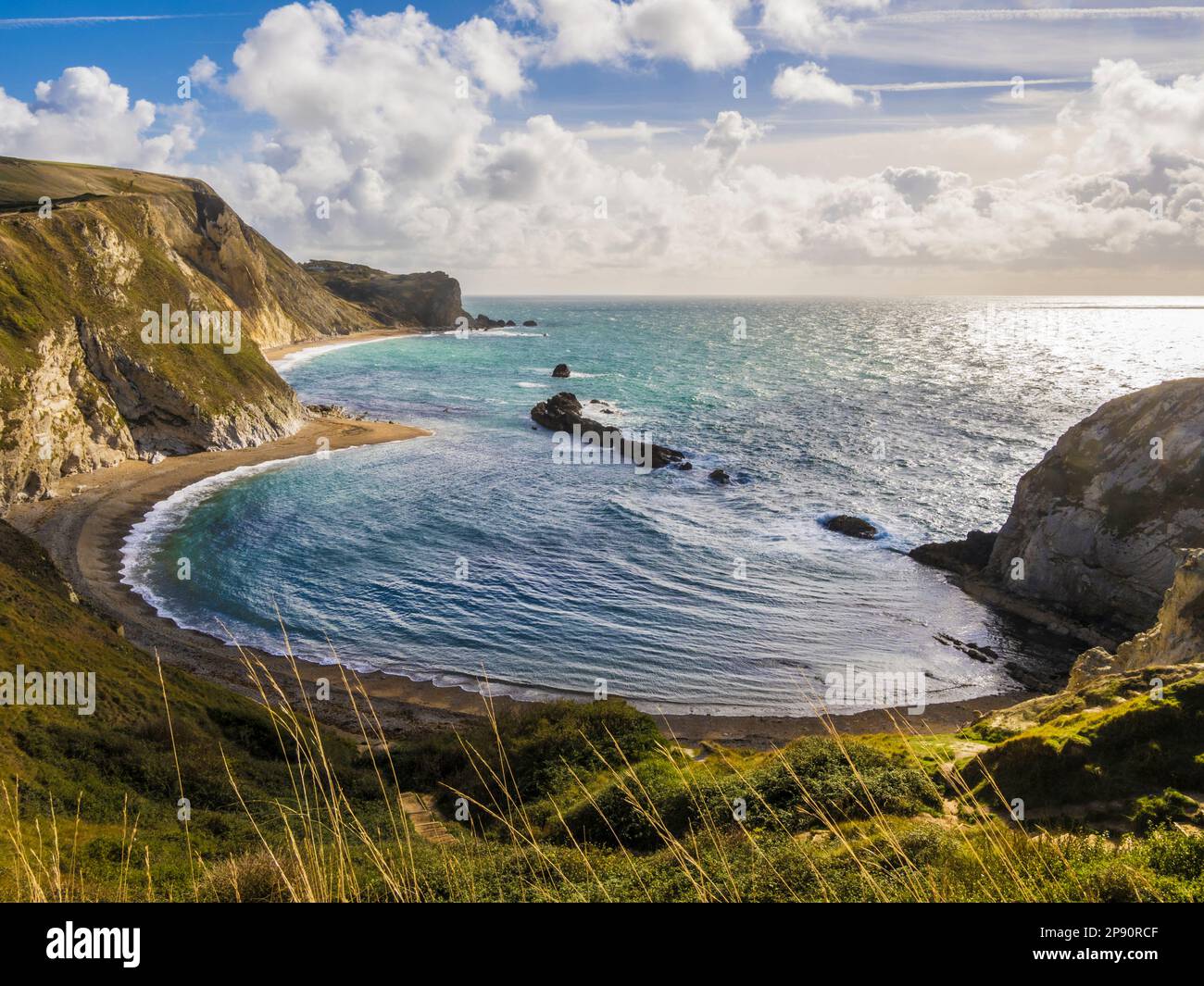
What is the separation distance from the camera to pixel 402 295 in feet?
622

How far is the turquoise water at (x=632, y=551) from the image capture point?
30.7 meters

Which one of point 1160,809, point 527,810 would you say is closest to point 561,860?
point 527,810

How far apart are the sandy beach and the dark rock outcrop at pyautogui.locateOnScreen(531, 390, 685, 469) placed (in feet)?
114

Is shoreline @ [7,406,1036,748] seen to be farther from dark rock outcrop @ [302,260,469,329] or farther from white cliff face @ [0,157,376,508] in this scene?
dark rock outcrop @ [302,260,469,329]

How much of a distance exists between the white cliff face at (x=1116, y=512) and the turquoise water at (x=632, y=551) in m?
3.62

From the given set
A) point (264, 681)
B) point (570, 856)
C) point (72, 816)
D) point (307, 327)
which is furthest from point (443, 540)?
point (307, 327)

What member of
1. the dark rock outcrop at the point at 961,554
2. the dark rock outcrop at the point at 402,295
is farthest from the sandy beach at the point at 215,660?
the dark rock outcrop at the point at 402,295

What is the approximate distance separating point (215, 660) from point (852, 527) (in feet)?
117

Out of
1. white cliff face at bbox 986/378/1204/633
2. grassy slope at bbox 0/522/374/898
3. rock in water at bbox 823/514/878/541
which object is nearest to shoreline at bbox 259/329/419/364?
rock in water at bbox 823/514/878/541

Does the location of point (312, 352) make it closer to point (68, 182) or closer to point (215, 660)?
point (68, 182)

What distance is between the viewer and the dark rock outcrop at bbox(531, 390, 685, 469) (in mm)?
60844
